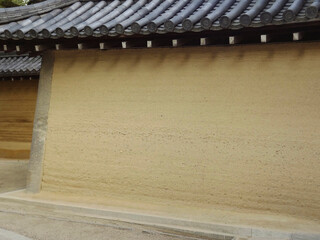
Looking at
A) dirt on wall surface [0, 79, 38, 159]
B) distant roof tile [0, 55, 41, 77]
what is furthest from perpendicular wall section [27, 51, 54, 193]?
dirt on wall surface [0, 79, 38, 159]

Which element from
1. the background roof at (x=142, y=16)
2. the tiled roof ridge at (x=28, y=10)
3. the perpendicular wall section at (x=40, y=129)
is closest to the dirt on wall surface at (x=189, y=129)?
the perpendicular wall section at (x=40, y=129)

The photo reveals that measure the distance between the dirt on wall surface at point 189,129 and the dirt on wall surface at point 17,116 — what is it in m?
6.99

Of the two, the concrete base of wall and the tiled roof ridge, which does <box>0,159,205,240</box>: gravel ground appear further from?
the tiled roof ridge

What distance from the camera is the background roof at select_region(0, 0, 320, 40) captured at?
5000 millimetres

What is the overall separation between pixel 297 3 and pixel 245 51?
103 cm

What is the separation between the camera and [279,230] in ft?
16.3

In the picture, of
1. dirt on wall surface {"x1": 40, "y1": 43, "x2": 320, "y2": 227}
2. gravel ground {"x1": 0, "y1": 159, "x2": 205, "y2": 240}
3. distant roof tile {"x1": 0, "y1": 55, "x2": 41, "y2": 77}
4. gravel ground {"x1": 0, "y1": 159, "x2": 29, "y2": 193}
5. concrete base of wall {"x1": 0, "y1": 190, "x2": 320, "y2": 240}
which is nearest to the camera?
concrete base of wall {"x1": 0, "y1": 190, "x2": 320, "y2": 240}

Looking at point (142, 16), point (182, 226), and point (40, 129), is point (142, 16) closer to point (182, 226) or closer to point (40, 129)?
point (40, 129)

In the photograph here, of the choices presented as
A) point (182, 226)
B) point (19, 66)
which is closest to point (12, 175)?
point (19, 66)

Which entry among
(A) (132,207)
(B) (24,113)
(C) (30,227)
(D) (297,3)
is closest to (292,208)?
(A) (132,207)

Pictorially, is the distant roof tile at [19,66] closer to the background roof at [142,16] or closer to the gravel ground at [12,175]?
the gravel ground at [12,175]

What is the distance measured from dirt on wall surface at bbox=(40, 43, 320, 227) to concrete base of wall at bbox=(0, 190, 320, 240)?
1.31 ft

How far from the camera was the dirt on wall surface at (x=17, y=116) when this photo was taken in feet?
44.9

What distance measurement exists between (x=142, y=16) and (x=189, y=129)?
1951 millimetres
